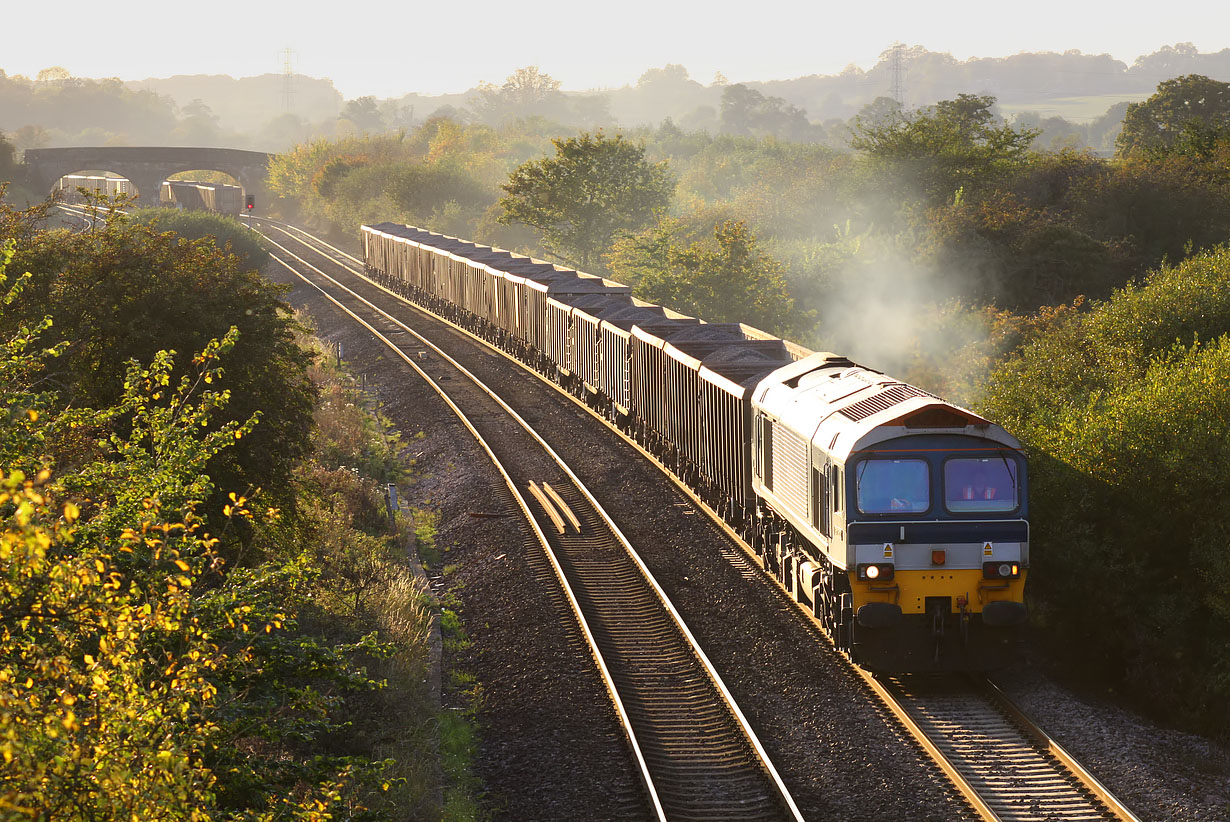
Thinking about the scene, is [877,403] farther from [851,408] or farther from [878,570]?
[878,570]

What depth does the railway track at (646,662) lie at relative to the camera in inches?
486

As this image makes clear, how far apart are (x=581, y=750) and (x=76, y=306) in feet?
38.7

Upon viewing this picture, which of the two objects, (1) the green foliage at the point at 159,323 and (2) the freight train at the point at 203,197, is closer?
(1) the green foliage at the point at 159,323

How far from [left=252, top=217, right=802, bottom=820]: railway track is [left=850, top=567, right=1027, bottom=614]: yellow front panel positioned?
237 cm

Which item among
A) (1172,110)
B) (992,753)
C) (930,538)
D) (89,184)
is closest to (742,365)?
(930,538)

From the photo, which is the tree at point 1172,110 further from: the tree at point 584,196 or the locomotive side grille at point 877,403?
the locomotive side grille at point 877,403

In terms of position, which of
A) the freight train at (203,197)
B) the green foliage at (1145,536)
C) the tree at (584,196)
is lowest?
the green foliage at (1145,536)

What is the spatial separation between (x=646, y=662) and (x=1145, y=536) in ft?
26.2

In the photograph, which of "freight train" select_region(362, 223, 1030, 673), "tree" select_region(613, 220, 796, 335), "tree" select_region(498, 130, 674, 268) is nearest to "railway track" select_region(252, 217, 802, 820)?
"freight train" select_region(362, 223, 1030, 673)

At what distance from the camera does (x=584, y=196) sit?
7231cm

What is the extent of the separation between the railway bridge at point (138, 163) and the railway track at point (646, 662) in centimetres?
9608

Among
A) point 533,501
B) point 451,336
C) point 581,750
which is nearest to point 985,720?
point 581,750

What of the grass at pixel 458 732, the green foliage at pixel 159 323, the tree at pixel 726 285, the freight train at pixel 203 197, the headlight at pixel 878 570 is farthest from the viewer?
the freight train at pixel 203 197

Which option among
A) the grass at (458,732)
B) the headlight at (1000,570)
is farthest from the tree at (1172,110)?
the grass at (458,732)
